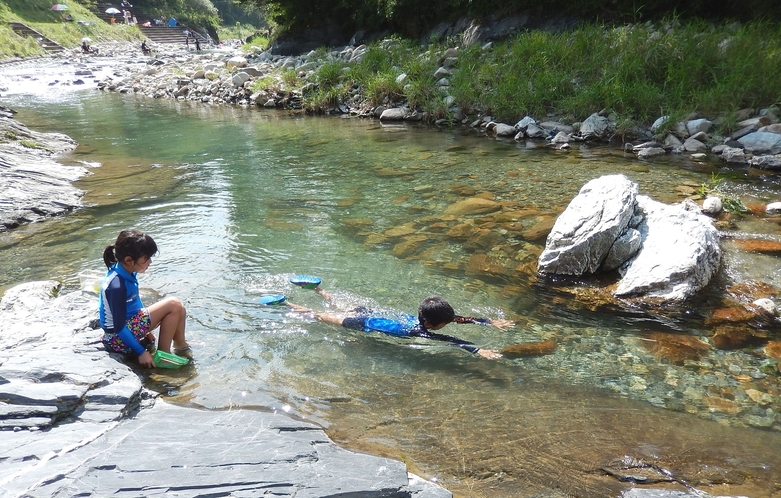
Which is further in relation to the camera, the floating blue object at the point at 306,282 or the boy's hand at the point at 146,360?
the floating blue object at the point at 306,282

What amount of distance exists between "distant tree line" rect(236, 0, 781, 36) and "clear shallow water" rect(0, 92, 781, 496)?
6977 mm

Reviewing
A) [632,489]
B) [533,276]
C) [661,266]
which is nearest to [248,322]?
[533,276]

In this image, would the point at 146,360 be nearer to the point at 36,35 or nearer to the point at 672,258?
the point at 672,258

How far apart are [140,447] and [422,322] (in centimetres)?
221

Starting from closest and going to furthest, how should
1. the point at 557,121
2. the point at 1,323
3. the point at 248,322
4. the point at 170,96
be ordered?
1. the point at 1,323
2. the point at 248,322
3. the point at 557,121
4. the point at 170,96

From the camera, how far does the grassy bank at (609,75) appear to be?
10320 mm

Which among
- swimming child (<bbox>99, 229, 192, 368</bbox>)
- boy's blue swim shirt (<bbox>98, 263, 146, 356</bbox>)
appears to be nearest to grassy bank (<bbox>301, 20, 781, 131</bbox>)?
swimming child (<bbox>99, 229, 192, 368</bbox>)

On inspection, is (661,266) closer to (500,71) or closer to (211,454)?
(211,454)

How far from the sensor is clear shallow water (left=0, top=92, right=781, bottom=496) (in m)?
3.09

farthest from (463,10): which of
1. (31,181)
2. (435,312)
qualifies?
(435,312)

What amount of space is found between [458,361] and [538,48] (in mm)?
11477

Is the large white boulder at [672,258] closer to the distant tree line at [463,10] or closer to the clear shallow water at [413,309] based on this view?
the clear shallow water at [413,309]

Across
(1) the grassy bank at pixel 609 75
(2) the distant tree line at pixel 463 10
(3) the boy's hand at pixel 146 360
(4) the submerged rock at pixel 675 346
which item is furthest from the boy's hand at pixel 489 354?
(2) the distant tree line at pixel 463 10

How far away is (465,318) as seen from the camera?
14.5 feet
